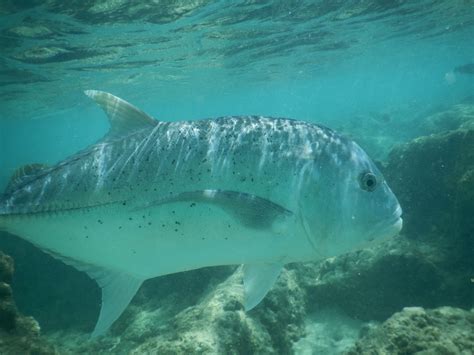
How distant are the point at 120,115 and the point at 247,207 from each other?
1.58 metres

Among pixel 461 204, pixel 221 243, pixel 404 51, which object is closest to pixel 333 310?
pixel 461 204

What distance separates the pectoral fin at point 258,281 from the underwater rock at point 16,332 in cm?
238

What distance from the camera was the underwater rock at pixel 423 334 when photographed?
3076 mm

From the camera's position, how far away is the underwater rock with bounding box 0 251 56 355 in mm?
3455

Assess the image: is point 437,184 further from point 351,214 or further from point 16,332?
point 16,332

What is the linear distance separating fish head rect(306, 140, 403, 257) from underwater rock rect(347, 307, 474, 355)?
1323 mm

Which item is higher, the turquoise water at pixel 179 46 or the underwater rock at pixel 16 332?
the turquoise water at pixel 179 46

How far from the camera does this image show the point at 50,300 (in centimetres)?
807

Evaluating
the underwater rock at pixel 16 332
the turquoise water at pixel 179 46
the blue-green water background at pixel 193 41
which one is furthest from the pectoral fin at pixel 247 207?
the blue-green water background at pixel 193 41

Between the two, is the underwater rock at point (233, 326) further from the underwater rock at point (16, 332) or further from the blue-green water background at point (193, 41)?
the blue-green water background at point (193, 41)

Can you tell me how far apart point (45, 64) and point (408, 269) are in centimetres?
2117

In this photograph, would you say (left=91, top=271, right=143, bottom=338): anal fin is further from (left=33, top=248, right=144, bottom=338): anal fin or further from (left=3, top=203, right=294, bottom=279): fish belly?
(left=3, top=203, right=294, bottom=279): fish belly

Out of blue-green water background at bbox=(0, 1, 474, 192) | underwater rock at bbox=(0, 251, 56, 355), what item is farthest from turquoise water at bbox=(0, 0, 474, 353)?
underwater rock at bbox=(0, 251, 56, 355)

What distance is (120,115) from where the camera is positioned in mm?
3178
